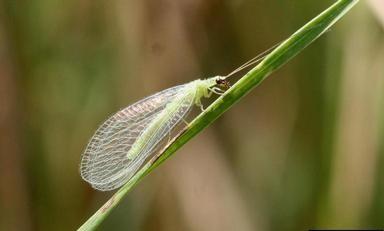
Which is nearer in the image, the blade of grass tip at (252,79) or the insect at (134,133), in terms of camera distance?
the blade of grass tip at (252,79)

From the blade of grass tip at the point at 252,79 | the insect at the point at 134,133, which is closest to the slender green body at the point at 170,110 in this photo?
the insect at the point at 134,133

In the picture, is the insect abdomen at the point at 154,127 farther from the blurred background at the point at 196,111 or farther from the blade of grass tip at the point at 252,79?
the blurred background at the point at 196,111

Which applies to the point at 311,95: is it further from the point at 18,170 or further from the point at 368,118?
the point at 18,170

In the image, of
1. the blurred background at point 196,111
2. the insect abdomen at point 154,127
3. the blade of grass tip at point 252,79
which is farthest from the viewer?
the blurred background at point 196,111

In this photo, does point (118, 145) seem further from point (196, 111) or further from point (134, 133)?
point (196, 111)

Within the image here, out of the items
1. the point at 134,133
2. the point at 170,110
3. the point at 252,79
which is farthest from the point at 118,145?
the point at 252,79

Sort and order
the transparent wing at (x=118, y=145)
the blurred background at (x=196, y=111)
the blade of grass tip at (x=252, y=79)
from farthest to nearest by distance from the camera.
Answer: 1. the blurred background at (x=196, y=111)
2. the transparent wing at (x=118, y=145)
3. the blade of grass tip at (x=252, y=79)

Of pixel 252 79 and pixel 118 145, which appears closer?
pixel 252 79
